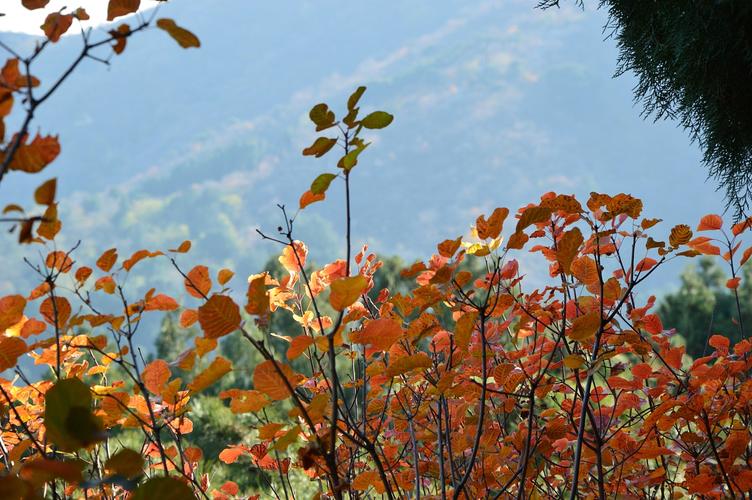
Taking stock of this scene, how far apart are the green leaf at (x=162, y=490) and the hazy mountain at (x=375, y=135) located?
7672 centimetres

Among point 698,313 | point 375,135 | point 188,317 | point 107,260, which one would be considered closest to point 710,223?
point 188,317

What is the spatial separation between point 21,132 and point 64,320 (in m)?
0.62

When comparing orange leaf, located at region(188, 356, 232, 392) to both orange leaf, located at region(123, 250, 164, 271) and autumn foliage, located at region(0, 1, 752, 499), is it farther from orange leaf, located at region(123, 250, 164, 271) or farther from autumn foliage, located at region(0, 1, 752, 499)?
orange leaf, located at region(123, 250, 164, 271)

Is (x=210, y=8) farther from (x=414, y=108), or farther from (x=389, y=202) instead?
(x=389, y=202)

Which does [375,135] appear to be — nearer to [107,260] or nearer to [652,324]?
[652,324]

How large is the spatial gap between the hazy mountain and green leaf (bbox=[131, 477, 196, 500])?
7672 cm

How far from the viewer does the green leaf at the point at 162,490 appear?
25.8 inches

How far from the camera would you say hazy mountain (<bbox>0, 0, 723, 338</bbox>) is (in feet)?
274

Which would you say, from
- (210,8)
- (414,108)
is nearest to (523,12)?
(414,108)

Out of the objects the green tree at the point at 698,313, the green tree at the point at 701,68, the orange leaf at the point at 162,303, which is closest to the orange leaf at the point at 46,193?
the orange leaf at the point at 162,303

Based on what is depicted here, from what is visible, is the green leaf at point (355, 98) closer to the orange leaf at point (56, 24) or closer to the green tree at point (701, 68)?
the orange leaf at point (56, 24)

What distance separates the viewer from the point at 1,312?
3.61 ft

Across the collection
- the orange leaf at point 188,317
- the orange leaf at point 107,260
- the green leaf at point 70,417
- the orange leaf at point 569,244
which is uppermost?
the orange leaf at point 569,244

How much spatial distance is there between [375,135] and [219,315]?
90.2 m
